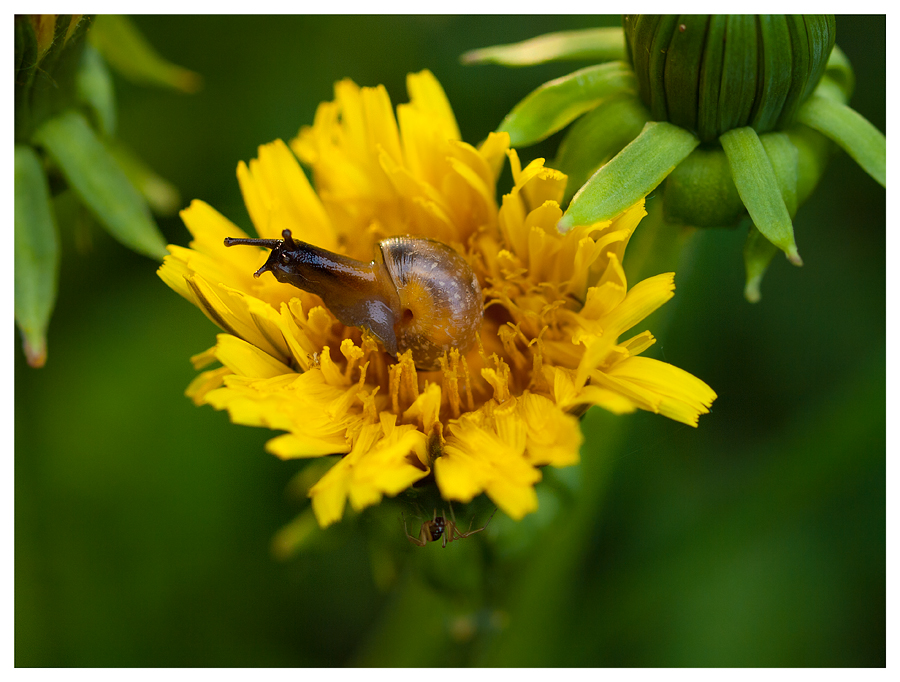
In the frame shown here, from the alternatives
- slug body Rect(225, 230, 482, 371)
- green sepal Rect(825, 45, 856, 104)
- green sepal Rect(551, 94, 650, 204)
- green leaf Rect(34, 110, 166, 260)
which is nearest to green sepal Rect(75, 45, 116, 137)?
green leaf Rect(34, 110, 166, 260)

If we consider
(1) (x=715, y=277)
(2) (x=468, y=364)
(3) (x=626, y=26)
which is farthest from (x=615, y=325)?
(1) (x=715, y=277)

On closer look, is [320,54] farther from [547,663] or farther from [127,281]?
[547,663]

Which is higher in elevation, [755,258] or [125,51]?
[125,51]

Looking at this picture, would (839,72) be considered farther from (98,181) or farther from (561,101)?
(98,181)

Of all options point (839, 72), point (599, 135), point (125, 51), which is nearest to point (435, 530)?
point (599, 135)

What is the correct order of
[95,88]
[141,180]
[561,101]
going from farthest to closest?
1. [141,180]
2. [95,88]
3. [561,101]

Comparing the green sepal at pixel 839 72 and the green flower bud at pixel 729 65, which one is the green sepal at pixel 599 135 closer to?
the green flower bud at pixel 729 65

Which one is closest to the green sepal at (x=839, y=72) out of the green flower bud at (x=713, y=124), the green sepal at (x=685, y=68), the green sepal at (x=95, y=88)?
the green flower bud at (x=713, y=124)
